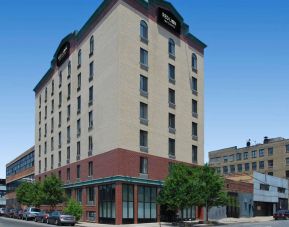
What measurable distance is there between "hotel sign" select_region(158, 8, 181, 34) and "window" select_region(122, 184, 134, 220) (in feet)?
69.5

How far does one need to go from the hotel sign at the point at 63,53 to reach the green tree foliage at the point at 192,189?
2682cm

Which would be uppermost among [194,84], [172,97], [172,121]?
[194,84]

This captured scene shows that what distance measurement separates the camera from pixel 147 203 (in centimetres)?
5134

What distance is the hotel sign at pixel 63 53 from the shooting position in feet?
220

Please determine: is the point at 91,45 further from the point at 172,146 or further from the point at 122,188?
the point at 122,188

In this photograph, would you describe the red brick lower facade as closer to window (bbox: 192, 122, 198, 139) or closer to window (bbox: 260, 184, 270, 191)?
window (bbox: 192, 122, 198, 139)

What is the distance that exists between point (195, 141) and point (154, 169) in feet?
34.0

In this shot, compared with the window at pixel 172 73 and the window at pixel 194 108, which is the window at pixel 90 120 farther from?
the window at pixel 194 108

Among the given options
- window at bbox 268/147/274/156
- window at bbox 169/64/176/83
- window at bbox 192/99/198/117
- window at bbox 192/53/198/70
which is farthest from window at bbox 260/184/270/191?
window at bbox 268/147/274/156

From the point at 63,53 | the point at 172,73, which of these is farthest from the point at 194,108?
the point at 63,53

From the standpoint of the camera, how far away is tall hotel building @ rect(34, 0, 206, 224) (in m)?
50.0

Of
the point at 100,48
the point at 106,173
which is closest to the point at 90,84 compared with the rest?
the point at 100,48

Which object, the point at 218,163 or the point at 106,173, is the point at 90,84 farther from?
the point at 218,163

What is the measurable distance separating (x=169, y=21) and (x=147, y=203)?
2333cm
